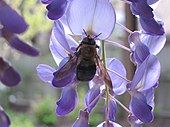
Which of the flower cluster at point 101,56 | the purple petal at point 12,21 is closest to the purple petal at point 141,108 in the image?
the flower cluster at point 101,56

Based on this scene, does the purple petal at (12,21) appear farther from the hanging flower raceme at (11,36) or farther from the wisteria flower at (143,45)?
the wisteria flower at (143,45)

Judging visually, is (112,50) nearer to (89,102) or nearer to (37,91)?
(37,91)

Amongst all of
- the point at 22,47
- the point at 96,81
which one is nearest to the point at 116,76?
the point at 96,81

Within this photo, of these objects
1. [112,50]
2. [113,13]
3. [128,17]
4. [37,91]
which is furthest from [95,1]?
[37,91]

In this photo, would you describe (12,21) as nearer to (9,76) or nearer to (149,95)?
(9,76)

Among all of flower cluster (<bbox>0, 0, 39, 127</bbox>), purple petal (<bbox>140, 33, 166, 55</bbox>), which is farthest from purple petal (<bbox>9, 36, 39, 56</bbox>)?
purple petal (<bbox>140, 33, 166, 55</bbox>)
